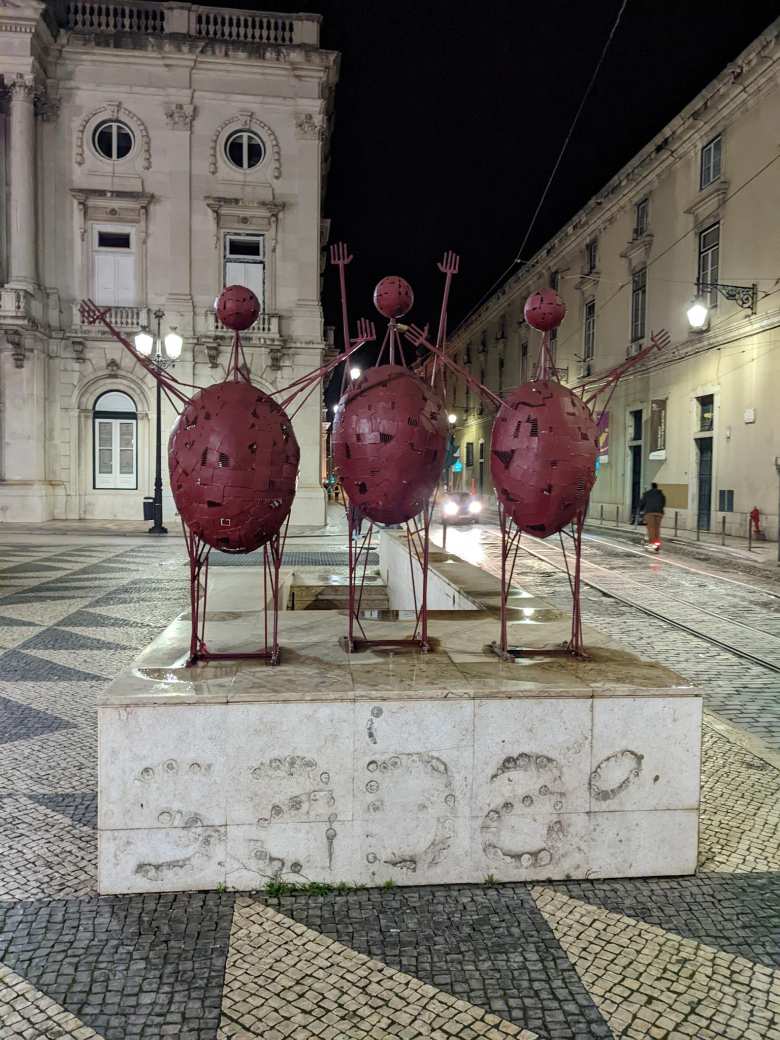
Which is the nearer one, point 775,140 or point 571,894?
point 571,894

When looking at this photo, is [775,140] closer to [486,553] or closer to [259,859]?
[486,553]

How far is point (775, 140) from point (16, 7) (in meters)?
22.6

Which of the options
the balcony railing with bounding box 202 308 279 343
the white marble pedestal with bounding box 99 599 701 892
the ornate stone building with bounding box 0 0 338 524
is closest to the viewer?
the white marble pedestal with bounding box 99 599 701 892

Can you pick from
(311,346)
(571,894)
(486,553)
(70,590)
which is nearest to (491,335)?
(311,346)

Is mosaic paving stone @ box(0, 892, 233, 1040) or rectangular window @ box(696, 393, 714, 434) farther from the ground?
rectangular window @ box(696, 393, 714, 434)

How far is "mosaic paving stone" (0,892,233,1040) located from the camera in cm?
246

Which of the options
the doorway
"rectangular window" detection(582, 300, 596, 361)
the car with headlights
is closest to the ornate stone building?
the car with headlights

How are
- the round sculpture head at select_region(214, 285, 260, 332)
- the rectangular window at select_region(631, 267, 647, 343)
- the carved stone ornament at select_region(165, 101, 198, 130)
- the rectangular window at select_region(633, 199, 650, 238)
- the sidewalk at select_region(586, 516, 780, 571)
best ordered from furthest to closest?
the rectangular window at select_region(631, 267, 647, 343)
the rectangular window at select_region(633, 199, 650, 238)
the carved stone ornament at select_region(165, 101, 198, 130)
the sidewalk at select_region(586, 516, 780, 571)
the round sculpture head at select_region(214, 285, 260, 332)

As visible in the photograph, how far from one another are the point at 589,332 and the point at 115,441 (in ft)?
71.0

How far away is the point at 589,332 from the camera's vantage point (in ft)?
116

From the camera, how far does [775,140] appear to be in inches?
838

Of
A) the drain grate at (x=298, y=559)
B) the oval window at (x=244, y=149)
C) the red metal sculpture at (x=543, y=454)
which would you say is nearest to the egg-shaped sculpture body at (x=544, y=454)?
the red metal sculpture at (x=543, y=454)

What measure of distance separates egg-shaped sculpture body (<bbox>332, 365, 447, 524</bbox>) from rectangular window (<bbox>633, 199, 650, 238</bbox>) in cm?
2926

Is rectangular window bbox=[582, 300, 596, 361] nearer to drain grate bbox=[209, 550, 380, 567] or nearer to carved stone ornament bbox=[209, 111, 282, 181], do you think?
carved stone ornament bbox=[209, 111, 282, 181]
